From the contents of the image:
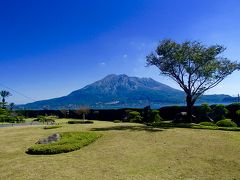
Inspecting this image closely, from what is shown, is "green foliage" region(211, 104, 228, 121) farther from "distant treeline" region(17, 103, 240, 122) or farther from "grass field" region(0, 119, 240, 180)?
"grass field" region(0, 119, 240, 180)

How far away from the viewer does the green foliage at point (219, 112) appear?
3841 cm

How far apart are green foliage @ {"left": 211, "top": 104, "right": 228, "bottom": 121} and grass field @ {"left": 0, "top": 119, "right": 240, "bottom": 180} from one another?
710 inches

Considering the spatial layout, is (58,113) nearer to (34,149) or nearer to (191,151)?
(34,149)

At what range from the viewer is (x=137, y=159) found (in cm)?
1526

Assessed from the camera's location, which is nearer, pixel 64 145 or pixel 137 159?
pixel 137 159

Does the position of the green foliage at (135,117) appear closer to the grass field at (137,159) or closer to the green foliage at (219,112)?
the green foliage at (219,112)

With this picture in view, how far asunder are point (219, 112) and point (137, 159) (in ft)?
86.8

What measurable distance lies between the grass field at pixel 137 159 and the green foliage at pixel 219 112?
59.1 feet

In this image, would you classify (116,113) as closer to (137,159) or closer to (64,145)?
(64,145)

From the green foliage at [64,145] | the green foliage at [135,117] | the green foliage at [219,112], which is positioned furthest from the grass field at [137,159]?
the green foliage at [135,117]

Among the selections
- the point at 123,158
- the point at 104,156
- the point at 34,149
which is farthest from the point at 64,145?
the point at 123,158

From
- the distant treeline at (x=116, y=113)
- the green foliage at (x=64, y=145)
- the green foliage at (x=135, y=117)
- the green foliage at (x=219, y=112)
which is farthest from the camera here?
the green foliage at (x=135, y=117)

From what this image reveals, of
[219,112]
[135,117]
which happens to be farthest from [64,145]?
[219,112]

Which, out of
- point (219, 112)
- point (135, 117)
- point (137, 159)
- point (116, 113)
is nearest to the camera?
point (137, 159)
